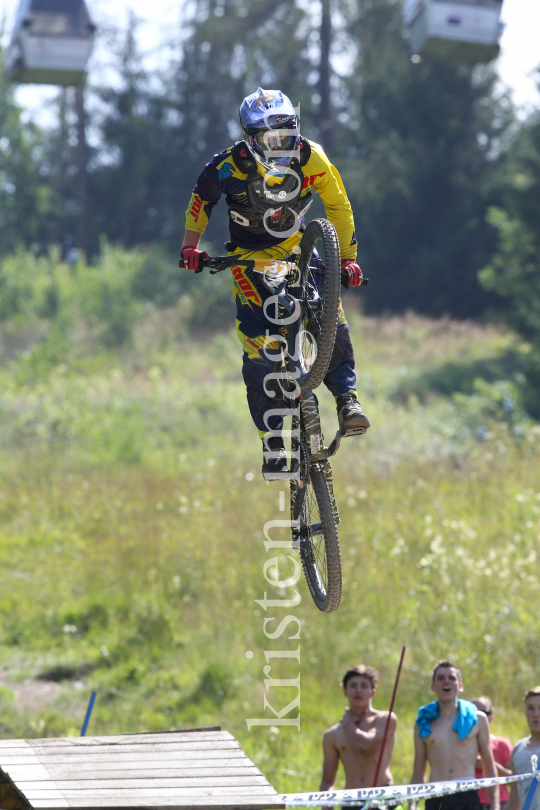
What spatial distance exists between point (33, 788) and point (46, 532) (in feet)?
44.2

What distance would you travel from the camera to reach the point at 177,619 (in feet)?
54.8

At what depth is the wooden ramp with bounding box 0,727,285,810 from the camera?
255 inches

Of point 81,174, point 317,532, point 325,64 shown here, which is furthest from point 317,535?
point 81,174

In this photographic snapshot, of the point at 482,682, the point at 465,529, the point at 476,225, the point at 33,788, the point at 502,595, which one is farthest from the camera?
the point at 476,225

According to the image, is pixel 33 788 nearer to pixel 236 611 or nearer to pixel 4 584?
pixel 236 611

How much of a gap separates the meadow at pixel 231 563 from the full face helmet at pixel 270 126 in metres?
8.52

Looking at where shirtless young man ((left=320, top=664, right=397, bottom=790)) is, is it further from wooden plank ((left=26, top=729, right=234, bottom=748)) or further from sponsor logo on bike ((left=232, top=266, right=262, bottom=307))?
sponsor logo on bike ((left=232, top=266, right=262, bottom=307))

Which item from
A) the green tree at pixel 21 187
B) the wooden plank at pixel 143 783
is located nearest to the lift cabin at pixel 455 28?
the wooden plank at pixel 143 783

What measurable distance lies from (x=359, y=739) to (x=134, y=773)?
2556mm

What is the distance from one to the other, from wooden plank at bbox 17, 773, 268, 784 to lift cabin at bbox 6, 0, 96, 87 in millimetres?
13499

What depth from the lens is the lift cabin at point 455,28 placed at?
1517 centimetres

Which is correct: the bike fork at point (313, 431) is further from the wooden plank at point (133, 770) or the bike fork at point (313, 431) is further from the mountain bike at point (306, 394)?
the wooden plank at point (133, 770)

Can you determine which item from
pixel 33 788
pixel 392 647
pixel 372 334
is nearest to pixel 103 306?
pixel 372 334

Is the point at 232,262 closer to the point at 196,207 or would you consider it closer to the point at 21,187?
the point at 196,207
